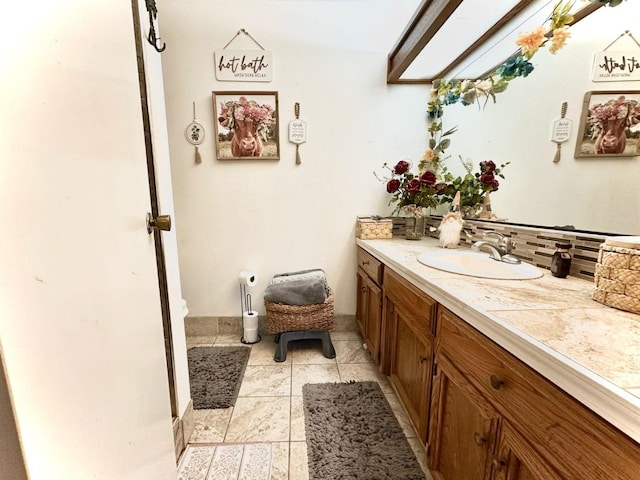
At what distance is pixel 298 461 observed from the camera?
3.78 feet

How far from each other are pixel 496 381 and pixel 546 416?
130 mm

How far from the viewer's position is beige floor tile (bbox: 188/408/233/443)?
1.28m

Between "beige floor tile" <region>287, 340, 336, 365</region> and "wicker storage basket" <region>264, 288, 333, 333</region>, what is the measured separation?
19cm

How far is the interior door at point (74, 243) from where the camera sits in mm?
338

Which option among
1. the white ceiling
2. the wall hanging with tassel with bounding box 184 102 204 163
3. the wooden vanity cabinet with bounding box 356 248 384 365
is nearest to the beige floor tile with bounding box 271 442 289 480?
the wooden vanity cabinet with bounding box 356 248 384 365

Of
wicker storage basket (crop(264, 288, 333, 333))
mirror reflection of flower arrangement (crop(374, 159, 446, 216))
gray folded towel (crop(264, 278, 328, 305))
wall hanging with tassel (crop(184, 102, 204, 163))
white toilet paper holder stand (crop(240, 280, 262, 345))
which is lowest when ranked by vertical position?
white toilet paper holder stand (crop(240, 280, 262, 345))

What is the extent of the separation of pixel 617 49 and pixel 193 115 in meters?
2.19

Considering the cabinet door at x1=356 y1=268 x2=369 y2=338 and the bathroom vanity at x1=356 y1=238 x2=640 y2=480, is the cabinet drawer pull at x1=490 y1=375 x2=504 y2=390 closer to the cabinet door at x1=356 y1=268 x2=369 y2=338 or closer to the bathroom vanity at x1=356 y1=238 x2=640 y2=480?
the bathroom vanity at x1=356 y1=238 x2=640 y2=480

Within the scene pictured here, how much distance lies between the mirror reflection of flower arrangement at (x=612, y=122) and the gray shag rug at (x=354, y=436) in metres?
1.40

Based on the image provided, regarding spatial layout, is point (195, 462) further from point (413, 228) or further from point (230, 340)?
point (413, 228)

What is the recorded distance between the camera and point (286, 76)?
199 centimetres

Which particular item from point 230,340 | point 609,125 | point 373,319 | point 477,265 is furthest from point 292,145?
point 609,125

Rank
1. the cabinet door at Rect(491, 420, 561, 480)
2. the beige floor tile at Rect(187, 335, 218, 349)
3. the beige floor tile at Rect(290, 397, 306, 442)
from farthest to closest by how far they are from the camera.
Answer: the beige floor tile at Rect(187, 335, 218, 349)
the beige floor tile at Rect(290, 397, 306, 442)
the cabinet door at Rect(491, 420, 561, 480)

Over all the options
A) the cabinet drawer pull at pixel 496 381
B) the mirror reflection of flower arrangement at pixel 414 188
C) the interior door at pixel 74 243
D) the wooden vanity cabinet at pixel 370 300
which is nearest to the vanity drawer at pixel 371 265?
the wooden vanity cabinet at pixel 370 300
